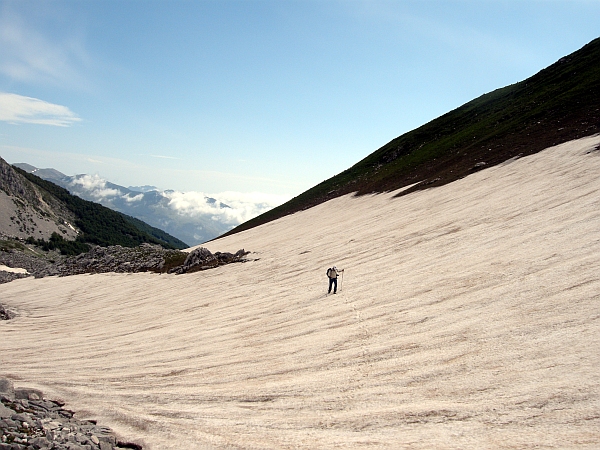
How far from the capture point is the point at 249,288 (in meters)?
26.3

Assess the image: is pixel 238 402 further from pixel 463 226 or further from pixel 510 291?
pixel 463 226

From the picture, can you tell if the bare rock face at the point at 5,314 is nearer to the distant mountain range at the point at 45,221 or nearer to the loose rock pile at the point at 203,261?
the loose rock pile at the point at 203,261

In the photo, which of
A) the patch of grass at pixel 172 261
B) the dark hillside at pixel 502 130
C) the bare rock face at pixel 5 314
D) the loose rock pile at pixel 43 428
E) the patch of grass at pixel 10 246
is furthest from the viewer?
the patch of grass at pixel 10 246

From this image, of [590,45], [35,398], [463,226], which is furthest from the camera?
[590,45]

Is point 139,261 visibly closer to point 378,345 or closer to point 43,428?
point 43,428

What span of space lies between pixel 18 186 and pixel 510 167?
18422cm

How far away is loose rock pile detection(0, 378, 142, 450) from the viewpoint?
8812 millimetres

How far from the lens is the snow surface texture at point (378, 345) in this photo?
9555 millimetres

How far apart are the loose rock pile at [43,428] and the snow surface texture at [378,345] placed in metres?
0.64

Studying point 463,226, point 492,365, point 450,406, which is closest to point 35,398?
point 450,406

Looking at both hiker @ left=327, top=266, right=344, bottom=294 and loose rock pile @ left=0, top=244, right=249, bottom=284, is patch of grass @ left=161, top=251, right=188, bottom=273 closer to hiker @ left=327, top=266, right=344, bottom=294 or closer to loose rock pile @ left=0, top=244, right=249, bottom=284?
loose rock pile @ left=0, top=244, right=249, bottom=284

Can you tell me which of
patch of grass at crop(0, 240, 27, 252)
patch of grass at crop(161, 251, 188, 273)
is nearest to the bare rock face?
patch of grass at crop(161, 251, 188, 273)

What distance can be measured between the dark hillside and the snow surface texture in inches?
670

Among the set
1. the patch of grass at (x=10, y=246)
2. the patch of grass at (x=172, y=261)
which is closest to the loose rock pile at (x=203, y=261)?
the patch of grass at (x=172, y=261)
